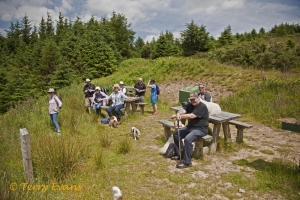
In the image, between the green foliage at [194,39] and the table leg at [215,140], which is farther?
the green foliage at [194,39]

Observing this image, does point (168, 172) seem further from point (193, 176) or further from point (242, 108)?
point (242, 108)

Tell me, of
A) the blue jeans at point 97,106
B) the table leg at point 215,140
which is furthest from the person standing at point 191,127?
the blue jeans at point 97,106

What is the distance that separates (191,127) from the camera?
4.81 meters

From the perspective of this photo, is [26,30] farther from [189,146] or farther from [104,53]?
[189,146]

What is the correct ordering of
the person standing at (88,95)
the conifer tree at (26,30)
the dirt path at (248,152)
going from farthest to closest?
the conifer tree at (26,30) → the person standing at (88,95) → the dirt path at (248,152)

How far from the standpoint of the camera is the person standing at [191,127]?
174 inches

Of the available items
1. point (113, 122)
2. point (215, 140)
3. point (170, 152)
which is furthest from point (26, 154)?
point (113, 122)

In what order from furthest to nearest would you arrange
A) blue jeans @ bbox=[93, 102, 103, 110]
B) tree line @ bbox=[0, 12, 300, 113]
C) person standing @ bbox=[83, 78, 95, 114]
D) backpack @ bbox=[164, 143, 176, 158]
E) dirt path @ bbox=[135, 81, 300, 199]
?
tree line @ bbox=[0, 12, 300, 113] → person standing @ bbox=[83, 78, 95, 114] → blue jeans @ bbox=[93, 102, 103, 110] → backpack @ bbox=[164, 143, 176, 158] → dirt path @ bbox=[135, 81, 300, 199]

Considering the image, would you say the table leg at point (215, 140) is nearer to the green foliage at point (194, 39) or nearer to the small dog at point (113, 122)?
the small dog at point (113, 122)

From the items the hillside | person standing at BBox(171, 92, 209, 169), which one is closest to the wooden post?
the hillside

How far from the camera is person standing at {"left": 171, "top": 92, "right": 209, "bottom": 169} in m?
4.42

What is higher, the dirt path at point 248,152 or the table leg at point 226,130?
the table leg at point 226,130

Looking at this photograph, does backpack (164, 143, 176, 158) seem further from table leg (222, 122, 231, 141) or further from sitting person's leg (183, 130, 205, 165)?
table leg (222, 122, 231, 141)

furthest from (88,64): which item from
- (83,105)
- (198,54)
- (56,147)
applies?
(56,147)
